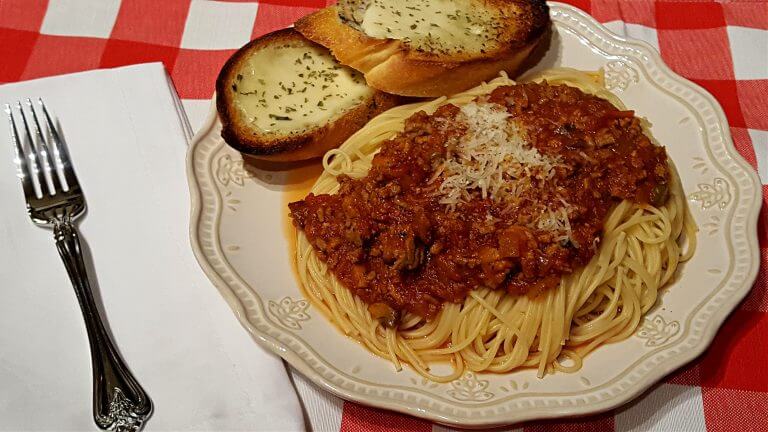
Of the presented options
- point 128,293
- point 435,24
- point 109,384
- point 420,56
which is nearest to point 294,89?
point 420,56

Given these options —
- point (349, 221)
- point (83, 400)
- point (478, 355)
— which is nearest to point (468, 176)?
point (349, 221)

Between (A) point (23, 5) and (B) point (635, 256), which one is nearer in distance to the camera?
(B) point (635, 256)

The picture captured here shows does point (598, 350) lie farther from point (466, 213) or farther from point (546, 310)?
point (466, 213)

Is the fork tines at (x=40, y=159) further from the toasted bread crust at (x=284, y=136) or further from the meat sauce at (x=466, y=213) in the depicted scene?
the meat sauce at (x=466, y=213)

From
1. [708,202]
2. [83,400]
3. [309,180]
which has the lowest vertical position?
[83,400]

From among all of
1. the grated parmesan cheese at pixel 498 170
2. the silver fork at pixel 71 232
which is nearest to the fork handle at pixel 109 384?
the silver fork at pixel 71 232

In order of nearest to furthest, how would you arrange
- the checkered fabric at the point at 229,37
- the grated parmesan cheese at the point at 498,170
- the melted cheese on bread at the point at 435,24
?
the grated parmesan cheese at the point at 498,170 < the melted cheese on bread at the point at 435,24 < the checkered fabric at the point at 229,37

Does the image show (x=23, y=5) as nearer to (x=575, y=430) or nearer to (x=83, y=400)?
(x=83, y=400)
